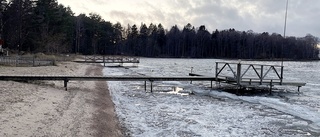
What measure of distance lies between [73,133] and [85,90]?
986cm

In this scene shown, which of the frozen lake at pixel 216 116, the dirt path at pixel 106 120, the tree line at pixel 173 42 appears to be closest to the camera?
the dirt path at pixel 106 120

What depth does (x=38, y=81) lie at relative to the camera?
61.8 ft

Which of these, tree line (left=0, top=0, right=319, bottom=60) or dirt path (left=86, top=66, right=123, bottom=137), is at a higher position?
tree line (left=0, top=0, right=319, bottom=60)

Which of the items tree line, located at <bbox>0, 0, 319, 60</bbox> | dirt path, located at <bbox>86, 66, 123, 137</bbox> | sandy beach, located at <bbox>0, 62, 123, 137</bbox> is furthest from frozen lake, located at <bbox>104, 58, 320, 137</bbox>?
tree line, located at <bbox>0, 0, 319, 60</bbox>

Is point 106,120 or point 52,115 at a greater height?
point 52,115

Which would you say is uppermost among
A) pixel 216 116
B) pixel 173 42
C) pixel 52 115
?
pixel 173 42

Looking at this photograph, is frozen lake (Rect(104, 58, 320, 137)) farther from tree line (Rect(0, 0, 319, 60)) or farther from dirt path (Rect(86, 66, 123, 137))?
tree line (Rect(0, 0, 319, 60))

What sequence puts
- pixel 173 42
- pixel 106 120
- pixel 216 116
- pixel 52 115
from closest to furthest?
pixel 52 115 → pixel 106 120 → pixel 216 116 → pixel 173 42

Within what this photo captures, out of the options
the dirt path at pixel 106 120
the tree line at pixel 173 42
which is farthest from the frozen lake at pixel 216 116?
the tree line at pixel 173 42

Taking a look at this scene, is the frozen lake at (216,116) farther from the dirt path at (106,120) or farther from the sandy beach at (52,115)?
the sandy beach at (52,115)

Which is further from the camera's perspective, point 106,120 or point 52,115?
point 106,120

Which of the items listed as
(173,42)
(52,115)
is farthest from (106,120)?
(173,42)

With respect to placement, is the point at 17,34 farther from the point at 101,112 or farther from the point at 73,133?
the point at 73,133

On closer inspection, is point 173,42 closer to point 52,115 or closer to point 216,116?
point 216,116
